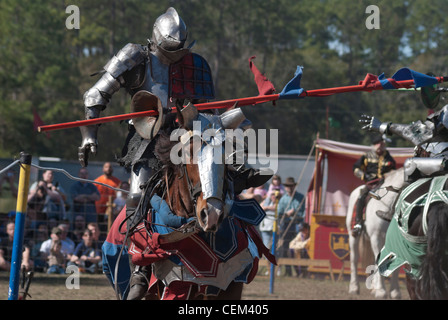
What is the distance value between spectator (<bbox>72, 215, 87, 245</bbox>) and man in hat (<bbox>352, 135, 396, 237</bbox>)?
426cm

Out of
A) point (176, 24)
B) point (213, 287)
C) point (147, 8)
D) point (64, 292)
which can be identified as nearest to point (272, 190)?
point (64, 292)

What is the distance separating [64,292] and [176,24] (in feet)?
17.0

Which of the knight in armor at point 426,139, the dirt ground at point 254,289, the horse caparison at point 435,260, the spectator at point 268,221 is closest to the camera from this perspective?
the horse caparison at point 435,260

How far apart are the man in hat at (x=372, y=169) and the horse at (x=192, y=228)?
22.5ft

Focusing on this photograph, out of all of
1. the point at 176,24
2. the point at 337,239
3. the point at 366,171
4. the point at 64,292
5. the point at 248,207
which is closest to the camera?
the point at 248,207

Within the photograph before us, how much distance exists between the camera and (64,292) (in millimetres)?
10109

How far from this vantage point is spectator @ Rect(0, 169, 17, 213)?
12.4m

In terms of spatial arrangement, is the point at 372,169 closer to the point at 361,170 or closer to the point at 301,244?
the point at 361,170

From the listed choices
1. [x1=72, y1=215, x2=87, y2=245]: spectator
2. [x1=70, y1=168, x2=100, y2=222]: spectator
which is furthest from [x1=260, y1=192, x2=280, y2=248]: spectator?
[x1=72, y1=215, x2=87, y2=245]: spectator

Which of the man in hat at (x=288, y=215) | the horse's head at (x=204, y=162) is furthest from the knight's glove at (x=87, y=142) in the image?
the man in hat at (x=288, y=215)

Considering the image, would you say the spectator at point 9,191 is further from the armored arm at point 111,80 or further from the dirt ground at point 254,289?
the armored arm at point 111,80

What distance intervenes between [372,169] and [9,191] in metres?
6.44

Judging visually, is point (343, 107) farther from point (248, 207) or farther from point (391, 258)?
point (248, 207)

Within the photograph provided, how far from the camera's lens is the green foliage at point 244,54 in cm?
3091
